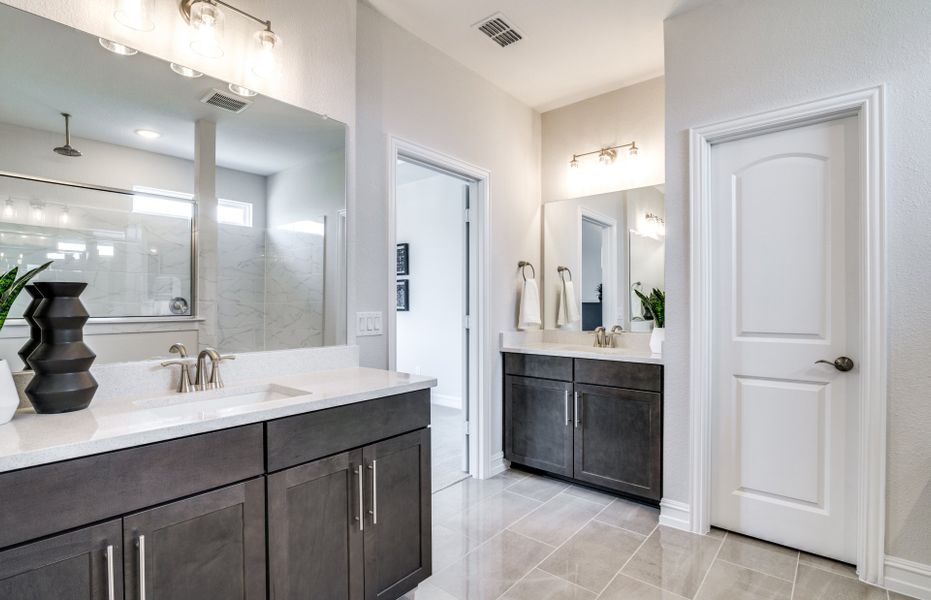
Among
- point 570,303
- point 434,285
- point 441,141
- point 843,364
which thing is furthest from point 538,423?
point 434,285

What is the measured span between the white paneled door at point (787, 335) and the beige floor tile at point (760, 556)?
0.15 ft

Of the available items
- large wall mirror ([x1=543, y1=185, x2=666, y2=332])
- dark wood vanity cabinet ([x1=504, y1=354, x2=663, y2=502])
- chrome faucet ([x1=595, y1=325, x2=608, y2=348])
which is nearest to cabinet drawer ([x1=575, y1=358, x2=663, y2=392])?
dark wood vanity cabinet ([x1=504, y1=354, x2=663, y2=502])

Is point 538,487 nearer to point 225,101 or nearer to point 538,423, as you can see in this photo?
point 538,423

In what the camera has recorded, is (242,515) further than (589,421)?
No

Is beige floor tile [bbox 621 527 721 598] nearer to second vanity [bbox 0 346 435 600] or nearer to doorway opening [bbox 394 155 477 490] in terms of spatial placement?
second vanity [bbox 0 346 435 600]

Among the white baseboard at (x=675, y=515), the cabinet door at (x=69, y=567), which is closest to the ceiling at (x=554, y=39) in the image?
the cabinet door at (x=69, y=567)

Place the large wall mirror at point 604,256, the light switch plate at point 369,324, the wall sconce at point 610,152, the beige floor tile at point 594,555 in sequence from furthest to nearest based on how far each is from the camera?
the wall sconce at point 610,152
the large wall mirror at point 604,256
the light switch plate at point 369,324
the beige floor tile at point 594,555

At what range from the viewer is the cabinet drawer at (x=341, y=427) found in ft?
4.66

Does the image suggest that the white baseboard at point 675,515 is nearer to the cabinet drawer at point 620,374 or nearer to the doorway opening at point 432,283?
the cabinet drawer at point 620,374

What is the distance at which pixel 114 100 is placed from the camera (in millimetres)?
1598

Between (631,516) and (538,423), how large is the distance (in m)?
0.79

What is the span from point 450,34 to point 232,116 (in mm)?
1430

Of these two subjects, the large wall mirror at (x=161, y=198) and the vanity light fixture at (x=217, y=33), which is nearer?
the large wall mirror at (x=161, y=198)

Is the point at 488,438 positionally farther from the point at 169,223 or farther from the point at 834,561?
the point at 169,223
